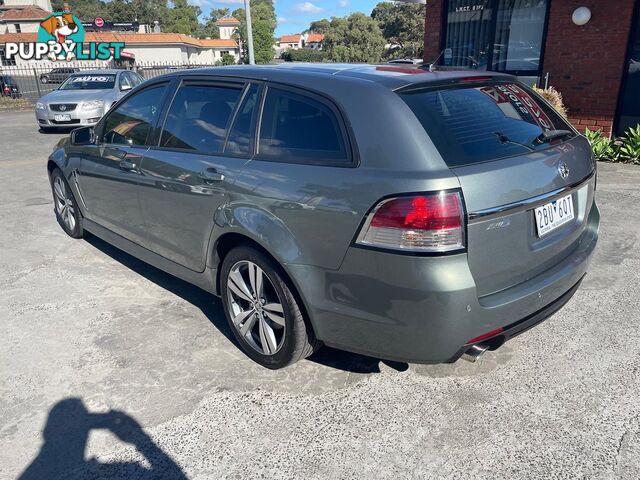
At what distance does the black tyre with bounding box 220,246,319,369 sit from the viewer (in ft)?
9.04

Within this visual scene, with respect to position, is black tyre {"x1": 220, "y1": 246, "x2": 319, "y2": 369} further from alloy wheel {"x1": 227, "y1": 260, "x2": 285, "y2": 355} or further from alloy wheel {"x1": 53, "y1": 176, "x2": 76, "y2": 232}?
alloy wheel {"x1": 53, "y1": 176, "x2": 76, "y2": 232}

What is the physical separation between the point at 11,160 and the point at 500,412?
10197 mm

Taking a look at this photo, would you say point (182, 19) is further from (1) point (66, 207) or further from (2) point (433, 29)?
(1) point (66, 207)

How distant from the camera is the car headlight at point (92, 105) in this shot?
1212cm

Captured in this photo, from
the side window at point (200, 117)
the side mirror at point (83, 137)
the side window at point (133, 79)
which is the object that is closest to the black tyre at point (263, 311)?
the side window at point (200, 117)

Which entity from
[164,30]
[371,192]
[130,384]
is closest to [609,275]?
[371,192]

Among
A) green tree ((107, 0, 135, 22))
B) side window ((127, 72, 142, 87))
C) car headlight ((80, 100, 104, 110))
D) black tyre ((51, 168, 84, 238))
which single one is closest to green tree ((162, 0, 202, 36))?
green tree ((107, 0, 135, 22))

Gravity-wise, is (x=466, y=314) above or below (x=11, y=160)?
above

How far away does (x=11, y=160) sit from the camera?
9.83 meters

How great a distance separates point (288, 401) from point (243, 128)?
1567mm

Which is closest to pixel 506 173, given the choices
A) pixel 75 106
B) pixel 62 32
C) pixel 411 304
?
pixel 411 304

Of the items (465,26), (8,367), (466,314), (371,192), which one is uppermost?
(465,26)

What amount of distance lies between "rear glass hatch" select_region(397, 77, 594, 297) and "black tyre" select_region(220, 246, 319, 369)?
99cm

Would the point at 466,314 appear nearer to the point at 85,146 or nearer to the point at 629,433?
the point at 629,433
